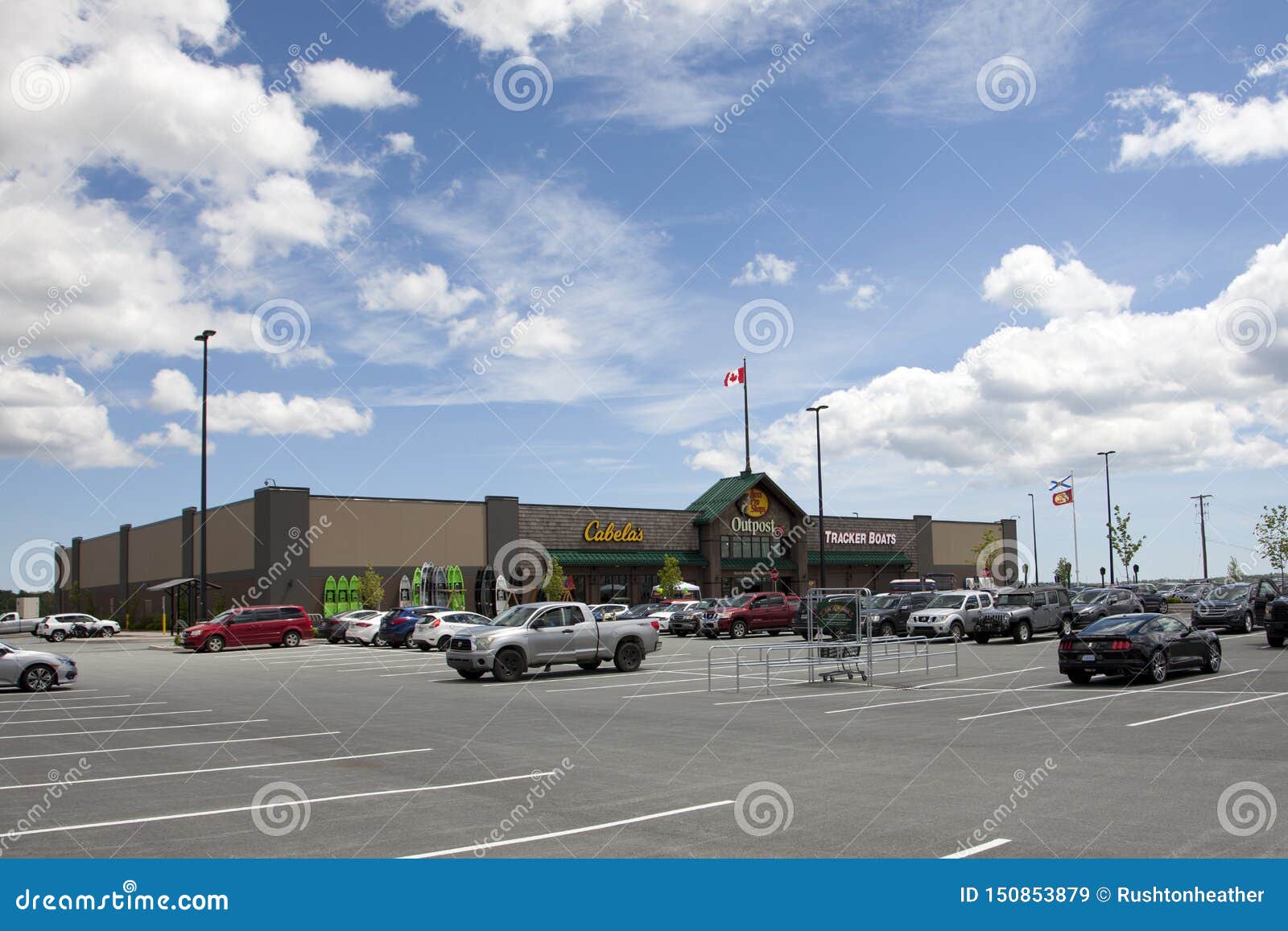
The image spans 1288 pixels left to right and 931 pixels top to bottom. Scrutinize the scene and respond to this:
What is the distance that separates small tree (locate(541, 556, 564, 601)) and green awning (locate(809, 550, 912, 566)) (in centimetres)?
2007

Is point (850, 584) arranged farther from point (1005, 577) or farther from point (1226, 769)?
point (1226, 769)

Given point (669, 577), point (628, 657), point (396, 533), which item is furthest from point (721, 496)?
point (628, 657)

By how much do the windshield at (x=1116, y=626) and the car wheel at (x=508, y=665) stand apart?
11922 millimetres

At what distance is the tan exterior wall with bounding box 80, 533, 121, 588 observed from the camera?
253 feet

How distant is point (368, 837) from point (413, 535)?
5092 cm

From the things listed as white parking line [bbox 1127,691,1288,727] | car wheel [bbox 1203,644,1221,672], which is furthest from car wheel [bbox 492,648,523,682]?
car wheel [bbox 1203,644,1221,672]

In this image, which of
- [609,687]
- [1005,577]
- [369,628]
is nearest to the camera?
[609,687]

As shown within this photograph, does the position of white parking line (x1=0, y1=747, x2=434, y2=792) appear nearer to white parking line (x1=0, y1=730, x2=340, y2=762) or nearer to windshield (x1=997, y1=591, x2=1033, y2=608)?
white parking line (x1=0, y1=730, x2=340, y2=762)

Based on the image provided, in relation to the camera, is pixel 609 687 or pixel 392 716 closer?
pixel 392 716

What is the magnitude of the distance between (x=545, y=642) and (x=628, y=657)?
2580 mm

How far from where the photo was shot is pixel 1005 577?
271 feet

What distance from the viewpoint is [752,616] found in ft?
139

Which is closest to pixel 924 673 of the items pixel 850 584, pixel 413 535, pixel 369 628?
pixel 369 628

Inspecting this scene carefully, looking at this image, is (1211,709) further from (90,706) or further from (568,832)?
(90,706)
